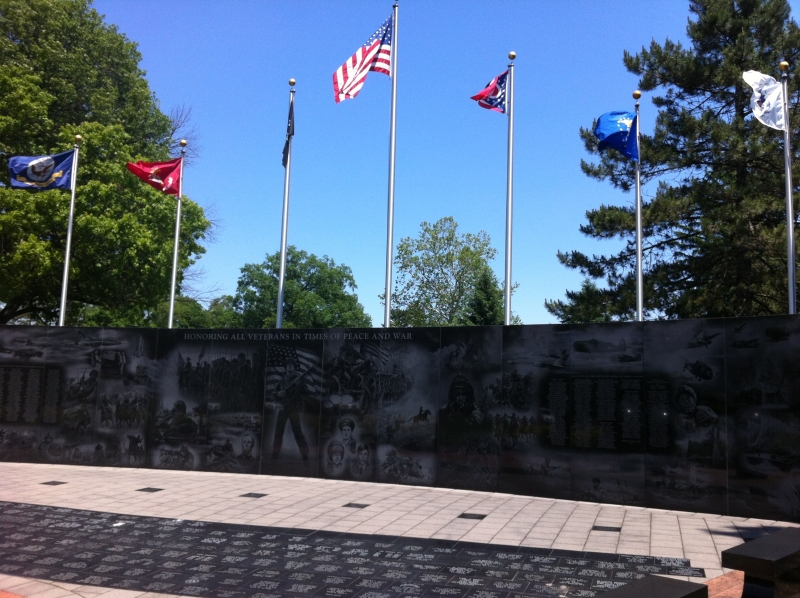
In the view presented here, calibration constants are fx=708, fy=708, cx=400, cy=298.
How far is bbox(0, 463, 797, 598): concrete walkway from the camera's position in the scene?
9656mm

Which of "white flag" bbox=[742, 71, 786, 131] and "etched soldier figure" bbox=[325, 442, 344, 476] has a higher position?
"white flag" bbox=[742, 71, 786, 131]

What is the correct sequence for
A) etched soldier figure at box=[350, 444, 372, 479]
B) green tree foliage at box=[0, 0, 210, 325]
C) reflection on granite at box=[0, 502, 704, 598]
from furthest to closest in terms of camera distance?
green tree foliage at box=[0, 0, 210, 325] → etched soldier figure at box=[350, 444, 372, 479] → reflection on granite at box=[0, 502, 704, 598]

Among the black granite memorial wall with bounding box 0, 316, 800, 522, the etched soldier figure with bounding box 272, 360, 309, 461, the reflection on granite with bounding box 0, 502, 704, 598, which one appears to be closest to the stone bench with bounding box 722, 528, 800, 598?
the reflection on granite with bounding box 0, 502, 704, 598

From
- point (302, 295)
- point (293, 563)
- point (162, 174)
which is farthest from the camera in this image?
point (302, 295)

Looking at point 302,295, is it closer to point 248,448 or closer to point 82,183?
point 82,183

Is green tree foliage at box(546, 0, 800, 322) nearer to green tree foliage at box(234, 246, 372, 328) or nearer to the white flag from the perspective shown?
the white flag

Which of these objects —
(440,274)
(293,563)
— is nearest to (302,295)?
(440,274)

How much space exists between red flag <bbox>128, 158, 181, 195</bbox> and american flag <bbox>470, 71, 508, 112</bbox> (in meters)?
A: 9.07

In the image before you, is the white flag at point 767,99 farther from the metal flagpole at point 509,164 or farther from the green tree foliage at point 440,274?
the green tree foliage at point 440,274

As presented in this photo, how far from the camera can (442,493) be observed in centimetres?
1414

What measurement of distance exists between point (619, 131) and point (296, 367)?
30.8 feet

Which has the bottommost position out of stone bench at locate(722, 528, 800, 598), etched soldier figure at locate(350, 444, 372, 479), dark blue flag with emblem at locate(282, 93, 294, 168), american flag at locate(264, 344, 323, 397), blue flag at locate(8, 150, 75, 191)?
etched soldier figure at locate(350, 444, 372, 479)

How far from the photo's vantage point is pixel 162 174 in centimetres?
2084

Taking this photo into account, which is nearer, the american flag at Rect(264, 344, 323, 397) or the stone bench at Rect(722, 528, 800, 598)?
the stone bench at Rect(722, 528, 800, 598)
